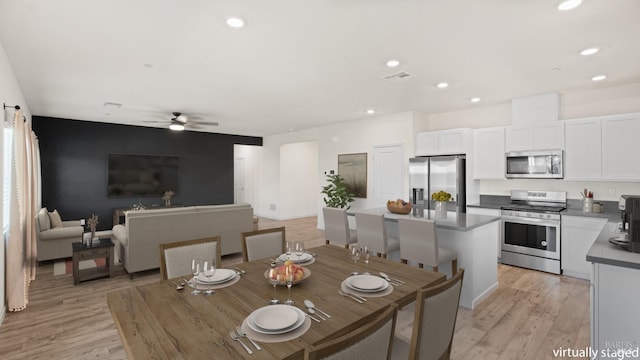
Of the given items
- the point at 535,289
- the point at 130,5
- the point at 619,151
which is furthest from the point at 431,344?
the point at 619,151

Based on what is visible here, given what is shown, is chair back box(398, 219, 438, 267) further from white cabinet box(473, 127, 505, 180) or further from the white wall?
the white wall

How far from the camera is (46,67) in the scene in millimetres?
3662

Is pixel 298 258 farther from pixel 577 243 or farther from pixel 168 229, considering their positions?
pixel 577 243

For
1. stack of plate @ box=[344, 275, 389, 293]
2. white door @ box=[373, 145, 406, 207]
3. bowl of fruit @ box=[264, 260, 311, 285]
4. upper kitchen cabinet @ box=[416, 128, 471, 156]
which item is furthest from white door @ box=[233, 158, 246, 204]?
stack of plate @ box=[344, 275, 389, 293]

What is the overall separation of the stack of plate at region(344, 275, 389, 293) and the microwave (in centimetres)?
422

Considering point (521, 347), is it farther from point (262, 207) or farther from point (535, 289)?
point (262, 207)

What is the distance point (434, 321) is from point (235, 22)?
2.64m

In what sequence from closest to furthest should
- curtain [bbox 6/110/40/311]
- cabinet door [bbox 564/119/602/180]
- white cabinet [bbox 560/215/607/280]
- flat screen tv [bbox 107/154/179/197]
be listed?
curtain [bbox 6/110/40/311]
white cabinet [bbox 560/215/607/280]
cabinet door [bbox 564/119/602/180]
flat screen tv [bbox 107/154/179/197]

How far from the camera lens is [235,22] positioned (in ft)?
8.54

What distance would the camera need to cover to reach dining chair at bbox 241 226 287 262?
2.63 metres

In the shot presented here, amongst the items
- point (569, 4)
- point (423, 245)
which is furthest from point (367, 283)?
point (569, 4)

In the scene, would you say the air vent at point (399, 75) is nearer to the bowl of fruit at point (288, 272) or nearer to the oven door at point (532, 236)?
the oven door at point (532, 236)

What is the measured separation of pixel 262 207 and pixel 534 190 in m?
7.79

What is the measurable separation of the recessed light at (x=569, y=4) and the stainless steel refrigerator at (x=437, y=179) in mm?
3305
